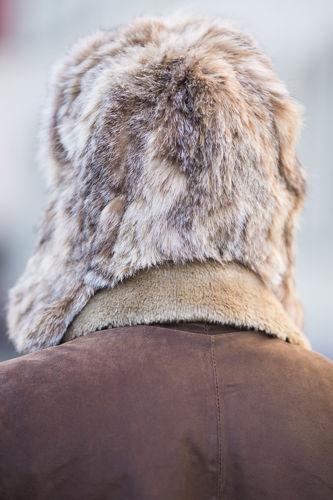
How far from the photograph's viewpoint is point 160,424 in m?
0.91

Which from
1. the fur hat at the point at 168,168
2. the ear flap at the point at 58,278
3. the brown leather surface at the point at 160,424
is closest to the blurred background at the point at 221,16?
the ear flap at the point at 58,278

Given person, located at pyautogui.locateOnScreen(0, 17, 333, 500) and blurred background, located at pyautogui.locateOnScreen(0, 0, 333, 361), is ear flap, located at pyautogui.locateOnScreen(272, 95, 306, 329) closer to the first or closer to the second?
person, located at pyautogui.locateOnScreen(0, 17, 333, 500)

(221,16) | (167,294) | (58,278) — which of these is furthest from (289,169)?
(221,16)

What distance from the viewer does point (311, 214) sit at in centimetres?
387

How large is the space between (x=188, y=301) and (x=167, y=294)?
0.04 metres

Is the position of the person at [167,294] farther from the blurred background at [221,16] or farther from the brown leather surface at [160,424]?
the blurred background at [221,16]

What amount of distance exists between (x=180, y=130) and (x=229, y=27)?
0.33m

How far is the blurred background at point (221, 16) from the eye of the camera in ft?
12.4

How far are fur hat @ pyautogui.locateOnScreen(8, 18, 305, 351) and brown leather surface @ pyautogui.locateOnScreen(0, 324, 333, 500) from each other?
0.59ft

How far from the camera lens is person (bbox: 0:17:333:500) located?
899mm

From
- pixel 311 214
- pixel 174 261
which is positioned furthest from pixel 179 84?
pixel 311 214

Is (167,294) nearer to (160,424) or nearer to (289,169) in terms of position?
(160,424)

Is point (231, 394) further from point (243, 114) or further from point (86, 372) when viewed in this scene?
point (243, 114)

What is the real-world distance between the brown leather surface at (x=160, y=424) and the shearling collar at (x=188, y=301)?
57mm
